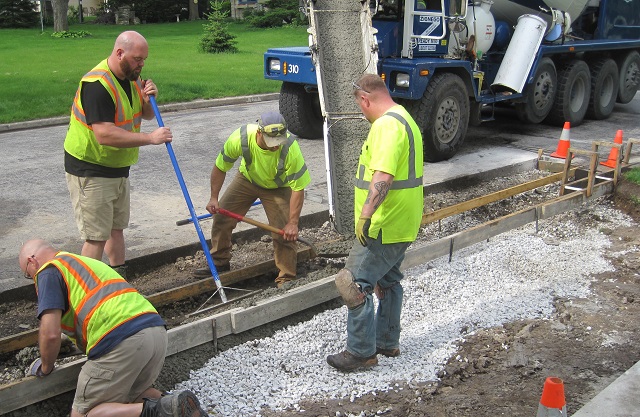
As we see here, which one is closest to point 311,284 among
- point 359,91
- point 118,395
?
point 359,91

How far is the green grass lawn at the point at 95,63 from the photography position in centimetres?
1242

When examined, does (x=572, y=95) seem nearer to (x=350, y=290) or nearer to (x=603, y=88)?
(x=603, y=88)

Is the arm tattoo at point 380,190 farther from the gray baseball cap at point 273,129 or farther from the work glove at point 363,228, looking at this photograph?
the gray baseball cap at point 273,129

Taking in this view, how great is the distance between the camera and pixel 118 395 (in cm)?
343

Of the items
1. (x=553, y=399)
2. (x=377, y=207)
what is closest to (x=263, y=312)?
(x=377, y=207)

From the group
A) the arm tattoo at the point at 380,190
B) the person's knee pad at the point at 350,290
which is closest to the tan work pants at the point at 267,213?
the person's knee pad at the point at 350,290

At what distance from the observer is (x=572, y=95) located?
12445 millimetres

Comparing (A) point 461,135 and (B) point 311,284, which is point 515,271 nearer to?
(B) point 311,284

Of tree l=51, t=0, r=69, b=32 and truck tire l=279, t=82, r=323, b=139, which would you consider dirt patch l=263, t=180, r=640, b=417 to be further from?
tree l=51, t=0, r=69, b=32

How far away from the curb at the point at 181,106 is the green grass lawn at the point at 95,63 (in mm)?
199

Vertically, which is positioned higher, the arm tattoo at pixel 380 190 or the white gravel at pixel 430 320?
the arm tattoo at pixel 380 190

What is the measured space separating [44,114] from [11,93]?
6.07 ft

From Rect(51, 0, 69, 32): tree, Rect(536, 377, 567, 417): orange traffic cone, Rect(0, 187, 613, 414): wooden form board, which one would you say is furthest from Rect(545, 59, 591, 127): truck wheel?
Rect(51, 0, 69, 32): tree

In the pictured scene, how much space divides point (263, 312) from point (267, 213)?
3.67 ft
